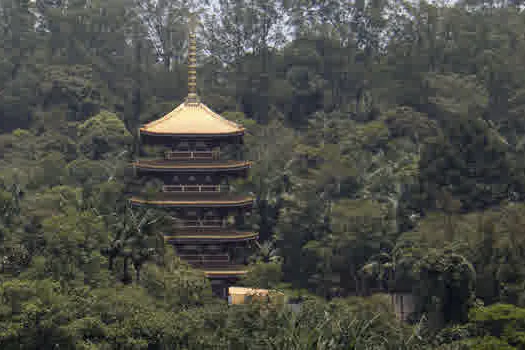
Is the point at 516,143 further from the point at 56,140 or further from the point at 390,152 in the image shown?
the point at 56,140

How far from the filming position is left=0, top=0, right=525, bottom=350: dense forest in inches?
1330

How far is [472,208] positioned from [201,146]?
13.3 metres

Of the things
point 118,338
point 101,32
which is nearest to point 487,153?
point 118,338

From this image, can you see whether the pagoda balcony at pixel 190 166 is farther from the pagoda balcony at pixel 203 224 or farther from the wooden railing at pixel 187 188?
the pagoda balcony at pixel 203 224

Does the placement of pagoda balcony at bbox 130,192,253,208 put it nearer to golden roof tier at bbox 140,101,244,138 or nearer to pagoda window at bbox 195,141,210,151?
pagoda window at bbox 195,141,210,151

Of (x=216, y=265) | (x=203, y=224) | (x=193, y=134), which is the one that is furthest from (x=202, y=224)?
(x=193, y=134)

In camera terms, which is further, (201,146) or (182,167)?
(201,146)

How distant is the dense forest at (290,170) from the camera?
33.8 metres

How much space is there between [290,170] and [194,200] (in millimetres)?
12373

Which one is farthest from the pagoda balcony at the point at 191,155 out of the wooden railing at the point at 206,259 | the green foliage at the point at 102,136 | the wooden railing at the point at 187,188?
the green foliage at the point at 102,136

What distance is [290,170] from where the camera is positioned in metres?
57.0

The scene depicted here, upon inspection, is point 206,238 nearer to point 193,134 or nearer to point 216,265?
point 216,265

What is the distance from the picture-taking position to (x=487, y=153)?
5112 cm

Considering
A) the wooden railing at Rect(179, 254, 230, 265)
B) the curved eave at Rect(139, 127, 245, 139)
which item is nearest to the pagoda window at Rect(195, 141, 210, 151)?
the curved eave at Rect(139, 127, 245, 139)
